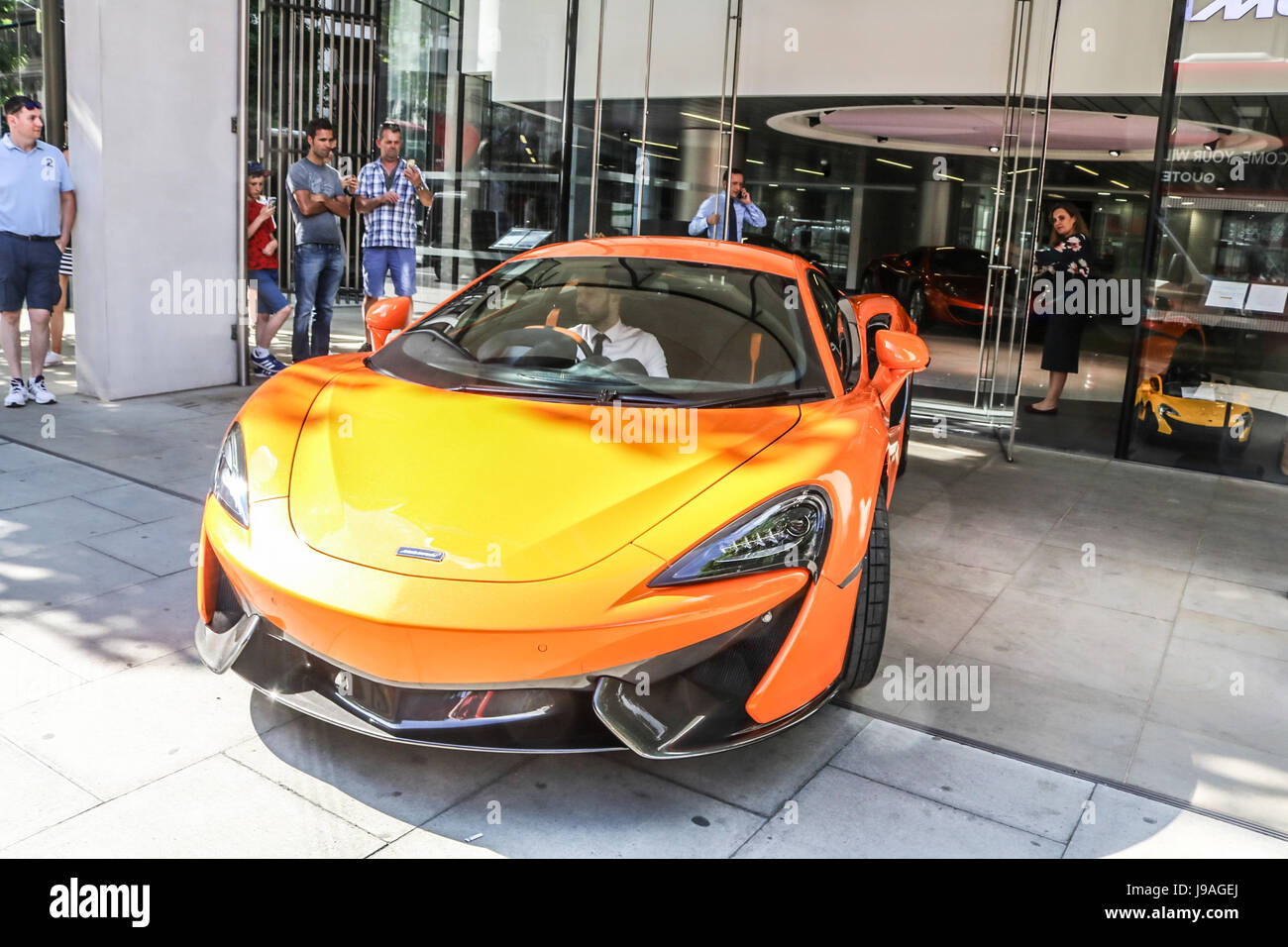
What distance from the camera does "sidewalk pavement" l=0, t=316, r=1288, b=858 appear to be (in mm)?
2539

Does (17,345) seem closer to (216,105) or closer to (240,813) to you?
(216,105)

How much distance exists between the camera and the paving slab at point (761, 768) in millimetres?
2836

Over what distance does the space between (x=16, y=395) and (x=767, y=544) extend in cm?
597

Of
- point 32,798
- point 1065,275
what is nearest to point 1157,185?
point 1065,275

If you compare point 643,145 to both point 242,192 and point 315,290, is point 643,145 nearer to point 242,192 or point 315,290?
point 315,290

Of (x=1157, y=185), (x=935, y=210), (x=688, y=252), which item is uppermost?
(x=935, y=210)

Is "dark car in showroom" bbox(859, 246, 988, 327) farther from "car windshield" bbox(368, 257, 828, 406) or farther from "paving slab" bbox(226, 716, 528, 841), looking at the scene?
"paving slab" bbox(226, 716, 528, 841)

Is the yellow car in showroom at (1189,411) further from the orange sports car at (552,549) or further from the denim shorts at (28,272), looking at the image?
the denim shorts at (28,272)

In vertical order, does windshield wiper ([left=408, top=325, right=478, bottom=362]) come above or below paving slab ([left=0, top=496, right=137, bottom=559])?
above

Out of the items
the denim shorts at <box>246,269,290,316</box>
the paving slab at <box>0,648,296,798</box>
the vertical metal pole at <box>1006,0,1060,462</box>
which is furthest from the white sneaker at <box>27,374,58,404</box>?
the vertical metal pole at <box>1006,0,1060,462</box>

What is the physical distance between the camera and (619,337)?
3.76 metres

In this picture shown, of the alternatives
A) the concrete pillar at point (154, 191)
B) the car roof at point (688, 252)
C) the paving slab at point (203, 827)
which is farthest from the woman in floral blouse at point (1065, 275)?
the paving slab at point (203, 827)

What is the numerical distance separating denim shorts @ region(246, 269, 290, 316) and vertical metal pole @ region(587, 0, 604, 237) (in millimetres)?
3218

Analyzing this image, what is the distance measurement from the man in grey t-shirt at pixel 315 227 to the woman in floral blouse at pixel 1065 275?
5256 millimetres
